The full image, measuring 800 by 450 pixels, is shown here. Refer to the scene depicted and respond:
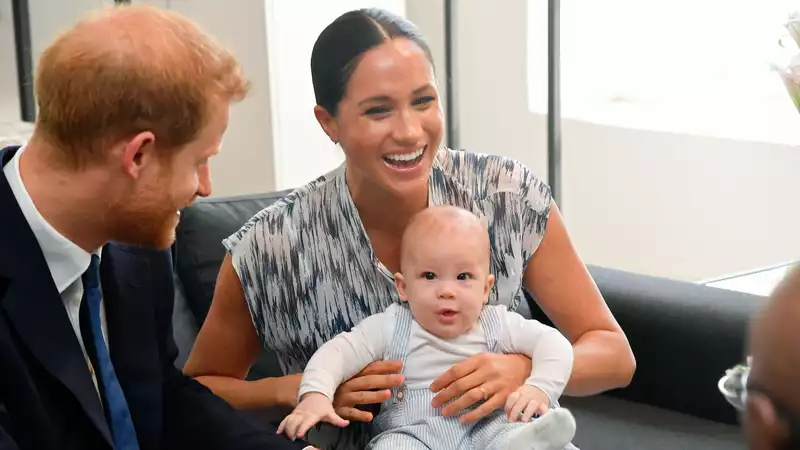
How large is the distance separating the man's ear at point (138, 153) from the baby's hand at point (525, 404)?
2.16 feet

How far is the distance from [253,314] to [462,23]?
8.66ft

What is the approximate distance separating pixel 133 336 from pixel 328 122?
0.52 m

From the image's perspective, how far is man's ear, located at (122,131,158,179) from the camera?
141 centimetres

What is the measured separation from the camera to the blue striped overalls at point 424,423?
171 centimetres

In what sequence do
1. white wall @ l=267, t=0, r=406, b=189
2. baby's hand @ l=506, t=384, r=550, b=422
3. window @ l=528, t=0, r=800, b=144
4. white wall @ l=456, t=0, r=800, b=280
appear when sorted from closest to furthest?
baby's hand @ l=506, t=384, r=550, b=422, white wall @ l=456, t=0, r=800, b=280, white wall @ l=267, t=0, r=406, b=189, window @ l=528, t=0, r=800, b=144

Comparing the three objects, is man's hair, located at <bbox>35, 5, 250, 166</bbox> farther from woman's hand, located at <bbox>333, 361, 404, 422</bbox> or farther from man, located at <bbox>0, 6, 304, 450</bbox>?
woman's hand, located at <bbox>333, 361, 404, 422</bbox>

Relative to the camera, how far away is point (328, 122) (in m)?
1.90

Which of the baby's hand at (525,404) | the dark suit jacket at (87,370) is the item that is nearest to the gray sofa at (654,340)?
the dark suit jacket at (87,370)

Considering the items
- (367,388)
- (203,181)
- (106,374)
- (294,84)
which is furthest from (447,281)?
(294,84)

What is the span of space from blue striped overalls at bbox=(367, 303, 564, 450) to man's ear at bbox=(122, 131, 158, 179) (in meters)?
0.57

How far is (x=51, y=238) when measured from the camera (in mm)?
1456

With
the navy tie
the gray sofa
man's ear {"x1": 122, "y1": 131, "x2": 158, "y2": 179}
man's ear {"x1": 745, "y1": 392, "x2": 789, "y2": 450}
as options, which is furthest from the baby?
man's ear {"x1": 745, "y1": 392, "x2": 789, "y2": 450}

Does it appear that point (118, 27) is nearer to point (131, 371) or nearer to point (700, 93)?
point (131, 371)

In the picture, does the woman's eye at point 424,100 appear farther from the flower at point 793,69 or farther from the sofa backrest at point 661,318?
the flower at point 793,69
